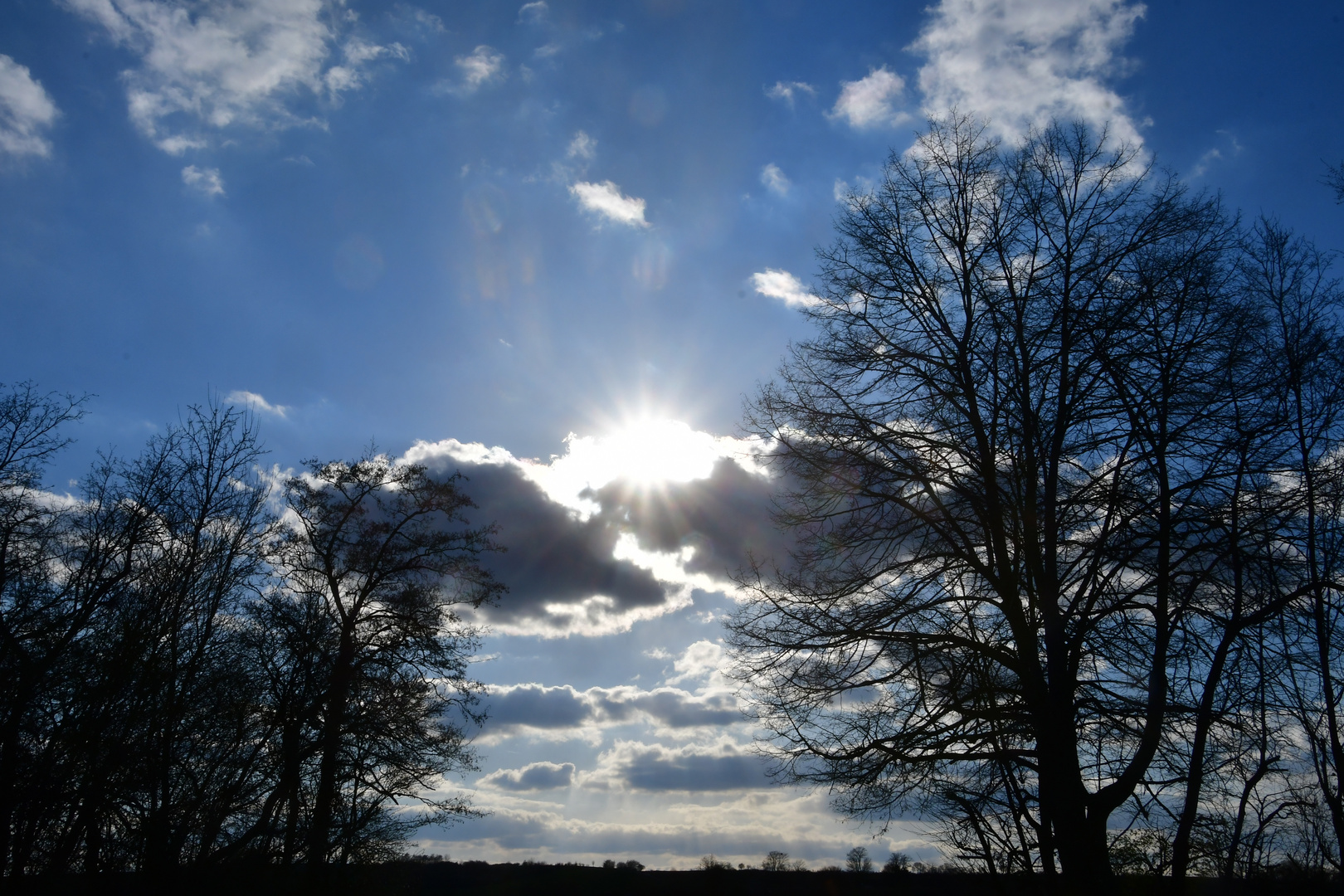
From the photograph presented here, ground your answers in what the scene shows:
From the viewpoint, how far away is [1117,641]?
811cm

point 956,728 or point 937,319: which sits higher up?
point 937,319

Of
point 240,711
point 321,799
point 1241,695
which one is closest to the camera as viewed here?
point 1241,695

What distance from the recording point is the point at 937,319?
31.4 ft

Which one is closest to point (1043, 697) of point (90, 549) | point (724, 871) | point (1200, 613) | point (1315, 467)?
point (1200, 613)

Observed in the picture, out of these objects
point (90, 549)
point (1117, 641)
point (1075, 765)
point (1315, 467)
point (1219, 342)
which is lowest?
point (1075, 765)

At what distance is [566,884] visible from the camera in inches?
1071

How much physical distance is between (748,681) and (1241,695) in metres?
4.93

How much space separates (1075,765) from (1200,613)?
202cm

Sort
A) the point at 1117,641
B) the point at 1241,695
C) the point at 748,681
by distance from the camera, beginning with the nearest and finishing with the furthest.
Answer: the point at 1241,695 → the point at 1117,641 → the point at 748,681

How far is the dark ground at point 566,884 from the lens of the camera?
841 cm

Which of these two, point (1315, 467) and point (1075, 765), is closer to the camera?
point (1075, 765)

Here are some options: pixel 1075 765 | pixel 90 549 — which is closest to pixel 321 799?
pixel 90 549

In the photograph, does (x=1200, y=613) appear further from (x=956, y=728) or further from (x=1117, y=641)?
(x=956, y=728)

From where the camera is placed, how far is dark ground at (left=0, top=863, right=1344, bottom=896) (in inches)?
331
